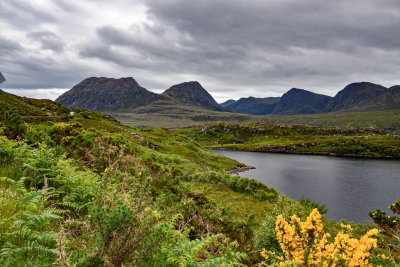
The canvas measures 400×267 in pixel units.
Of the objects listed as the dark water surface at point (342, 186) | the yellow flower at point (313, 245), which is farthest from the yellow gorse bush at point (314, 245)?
the dark water surface at point (342, 186)

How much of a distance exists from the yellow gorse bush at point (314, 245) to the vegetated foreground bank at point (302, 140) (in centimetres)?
10669

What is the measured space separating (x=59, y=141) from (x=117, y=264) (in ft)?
40.1

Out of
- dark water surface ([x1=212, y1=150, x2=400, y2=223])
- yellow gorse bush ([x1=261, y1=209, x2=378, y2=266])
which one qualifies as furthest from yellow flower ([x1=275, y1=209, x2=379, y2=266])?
dark water surface ([x1=212, y1=150, x2=400, y2=223])

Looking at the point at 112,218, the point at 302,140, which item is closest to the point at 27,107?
the point at 112,218

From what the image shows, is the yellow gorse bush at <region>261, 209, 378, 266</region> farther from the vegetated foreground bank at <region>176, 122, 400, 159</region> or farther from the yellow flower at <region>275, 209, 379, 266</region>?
the vegetated foreground bank at <region>176, 122, 400, 159</region>

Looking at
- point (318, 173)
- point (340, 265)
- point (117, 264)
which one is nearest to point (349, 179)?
point (318, 173)

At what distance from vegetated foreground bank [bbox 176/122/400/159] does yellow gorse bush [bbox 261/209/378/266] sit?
10669 cm

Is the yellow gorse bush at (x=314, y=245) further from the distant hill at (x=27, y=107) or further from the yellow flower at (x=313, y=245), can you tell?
the distant hill at (x=27, y=107)

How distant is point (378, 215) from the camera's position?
18375 millimetres

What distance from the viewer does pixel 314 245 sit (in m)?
4.75

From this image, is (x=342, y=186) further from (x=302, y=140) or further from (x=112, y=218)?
(x=302, y=140)

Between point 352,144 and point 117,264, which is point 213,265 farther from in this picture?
point 352,144

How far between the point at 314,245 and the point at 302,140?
13373cm

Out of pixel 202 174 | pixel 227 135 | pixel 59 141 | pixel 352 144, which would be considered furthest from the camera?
pixel 227 135
